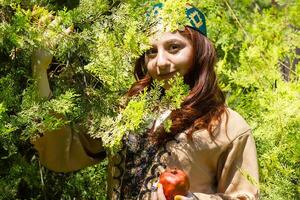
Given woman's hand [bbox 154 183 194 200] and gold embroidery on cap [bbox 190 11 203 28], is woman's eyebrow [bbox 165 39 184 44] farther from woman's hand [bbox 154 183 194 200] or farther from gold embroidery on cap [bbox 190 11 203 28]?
woman's hand [bbox 154 183 194 200]

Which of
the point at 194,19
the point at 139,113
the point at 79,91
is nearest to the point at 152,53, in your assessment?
the point at 194,19

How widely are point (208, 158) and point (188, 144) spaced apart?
0.24 feet

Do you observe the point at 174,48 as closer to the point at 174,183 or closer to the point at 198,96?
the point at 198,96

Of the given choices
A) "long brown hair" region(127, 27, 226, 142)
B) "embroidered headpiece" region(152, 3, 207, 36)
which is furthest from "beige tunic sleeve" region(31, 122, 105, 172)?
"embroidered headpiece" region(152, 3, 207, 36)

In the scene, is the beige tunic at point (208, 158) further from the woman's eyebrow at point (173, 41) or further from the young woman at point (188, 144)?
the woman's eyebrow at point (173, 41)

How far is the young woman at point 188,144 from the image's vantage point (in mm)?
1982

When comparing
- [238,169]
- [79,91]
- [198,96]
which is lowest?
[238,169]

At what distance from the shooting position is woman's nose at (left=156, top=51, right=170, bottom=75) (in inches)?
76.5

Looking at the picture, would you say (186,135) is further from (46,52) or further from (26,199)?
(26,199)

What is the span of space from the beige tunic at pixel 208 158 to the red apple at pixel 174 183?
0.58 ft

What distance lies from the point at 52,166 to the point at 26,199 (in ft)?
1.97

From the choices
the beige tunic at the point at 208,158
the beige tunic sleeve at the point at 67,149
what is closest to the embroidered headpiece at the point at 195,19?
the beige tunic at the point at 208,158

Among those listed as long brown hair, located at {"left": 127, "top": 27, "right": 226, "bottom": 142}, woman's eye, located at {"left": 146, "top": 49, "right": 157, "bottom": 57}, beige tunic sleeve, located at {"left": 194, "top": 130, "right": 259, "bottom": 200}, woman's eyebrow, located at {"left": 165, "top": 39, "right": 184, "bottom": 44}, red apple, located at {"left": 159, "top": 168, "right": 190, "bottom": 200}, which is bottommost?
beige tunic sleeve, located at {"left": 194, "top": 130, "right": 259, "bottom": 200}

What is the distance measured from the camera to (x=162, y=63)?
76.5 inches
